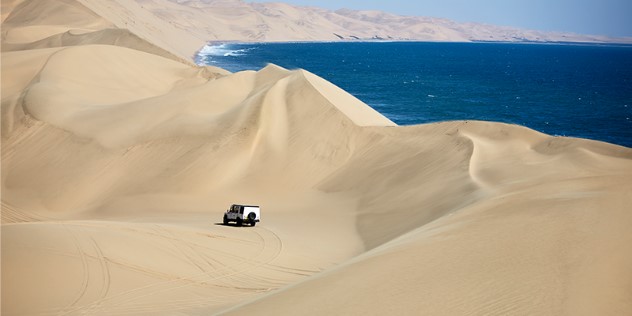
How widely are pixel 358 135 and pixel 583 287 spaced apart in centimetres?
2154

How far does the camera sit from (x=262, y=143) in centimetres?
Result: 2927

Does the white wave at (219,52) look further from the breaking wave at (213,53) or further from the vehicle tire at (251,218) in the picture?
the vehicle tire at (251,218)

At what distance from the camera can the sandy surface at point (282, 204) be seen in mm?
9891

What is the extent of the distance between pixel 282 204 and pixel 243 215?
167 inches

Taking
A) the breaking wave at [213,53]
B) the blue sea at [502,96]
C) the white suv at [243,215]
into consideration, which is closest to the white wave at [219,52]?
the breaking wave at [213,53]

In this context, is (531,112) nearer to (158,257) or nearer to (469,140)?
(469,140)

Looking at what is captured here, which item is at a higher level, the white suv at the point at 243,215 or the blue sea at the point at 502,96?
the blue sea at the point at 502,96

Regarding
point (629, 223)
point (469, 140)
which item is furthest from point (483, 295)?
point (469, 140)

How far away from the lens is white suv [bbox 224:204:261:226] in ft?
67.7

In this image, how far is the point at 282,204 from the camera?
81.1 ft

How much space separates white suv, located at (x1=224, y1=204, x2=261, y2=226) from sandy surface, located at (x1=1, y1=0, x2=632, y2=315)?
43cm

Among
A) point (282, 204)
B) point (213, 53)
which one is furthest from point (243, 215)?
point (213, 53)

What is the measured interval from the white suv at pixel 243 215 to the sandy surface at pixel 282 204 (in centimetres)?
43

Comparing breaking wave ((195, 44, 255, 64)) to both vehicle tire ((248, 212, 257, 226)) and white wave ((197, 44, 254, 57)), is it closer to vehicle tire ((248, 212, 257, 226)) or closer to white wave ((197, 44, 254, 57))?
white wave ((197, 44, 254, 57))
